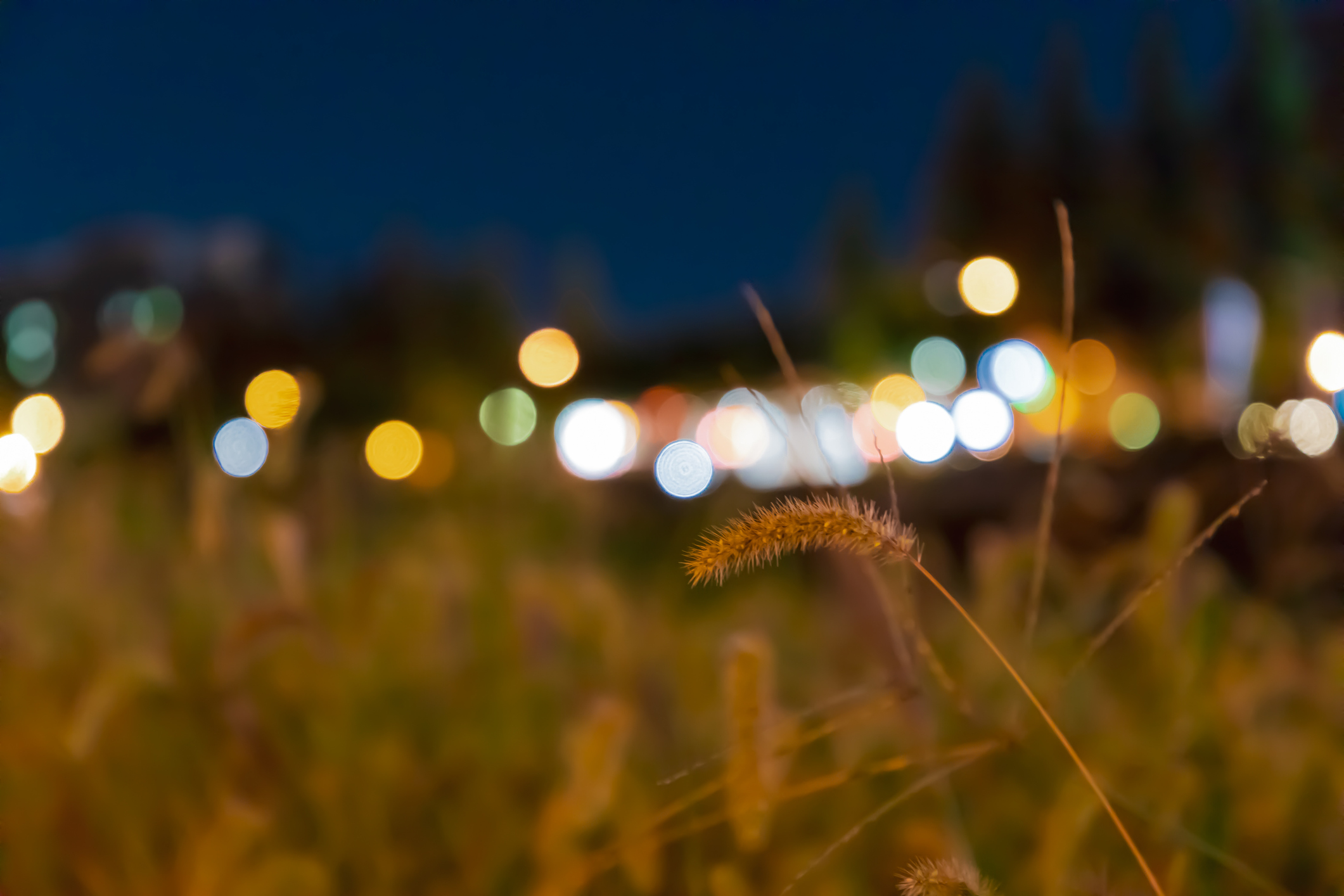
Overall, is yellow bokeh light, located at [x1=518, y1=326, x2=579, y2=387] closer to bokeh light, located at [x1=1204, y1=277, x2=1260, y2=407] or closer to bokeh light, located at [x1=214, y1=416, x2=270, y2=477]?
bokeh light, located at [x1=1204, y1=277, x2=1260, y2=407]

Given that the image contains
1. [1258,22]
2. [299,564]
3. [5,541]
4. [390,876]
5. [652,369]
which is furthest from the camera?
[652,369]

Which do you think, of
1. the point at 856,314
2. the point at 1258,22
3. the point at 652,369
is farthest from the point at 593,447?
the point at 652,369

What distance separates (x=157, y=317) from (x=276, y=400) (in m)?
1.60

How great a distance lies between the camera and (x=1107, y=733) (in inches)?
56.5

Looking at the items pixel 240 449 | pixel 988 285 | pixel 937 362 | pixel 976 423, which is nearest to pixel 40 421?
pixel 240 449

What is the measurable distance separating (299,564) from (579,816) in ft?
2.67

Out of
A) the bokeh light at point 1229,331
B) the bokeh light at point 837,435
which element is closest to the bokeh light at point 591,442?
the bokeh light at point 837,435

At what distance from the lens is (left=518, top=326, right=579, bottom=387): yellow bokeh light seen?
2500cm

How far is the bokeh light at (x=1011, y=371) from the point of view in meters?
12.9

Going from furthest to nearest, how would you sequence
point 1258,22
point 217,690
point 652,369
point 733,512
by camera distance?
point 652,369
point 1258,22
point 733,512
point 217,690

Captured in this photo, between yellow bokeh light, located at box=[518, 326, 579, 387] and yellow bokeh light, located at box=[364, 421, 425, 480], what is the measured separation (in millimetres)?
19498

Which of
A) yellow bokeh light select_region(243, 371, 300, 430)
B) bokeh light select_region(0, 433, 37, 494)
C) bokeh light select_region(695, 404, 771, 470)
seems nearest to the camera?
yellow bokeh light select_region(243, 371, 300, 430)

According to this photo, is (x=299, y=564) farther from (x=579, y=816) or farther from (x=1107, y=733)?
(x=1107, y=733)

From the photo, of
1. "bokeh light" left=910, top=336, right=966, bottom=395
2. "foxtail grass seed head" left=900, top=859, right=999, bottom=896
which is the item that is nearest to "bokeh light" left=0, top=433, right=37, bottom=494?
"foxtail grass seed head" left=900, top=859, right=999, bottom=896
